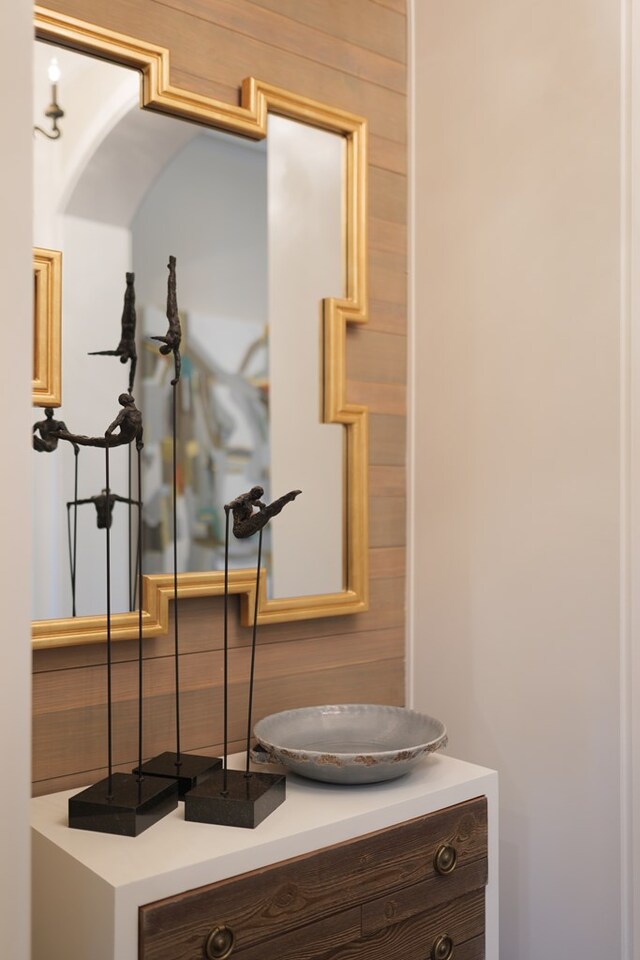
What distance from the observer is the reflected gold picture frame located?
1386mm

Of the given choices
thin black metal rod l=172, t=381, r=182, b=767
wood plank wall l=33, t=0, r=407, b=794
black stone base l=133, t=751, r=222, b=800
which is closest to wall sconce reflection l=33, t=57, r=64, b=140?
wood plank wall l=33, t=0, r=407, b=794

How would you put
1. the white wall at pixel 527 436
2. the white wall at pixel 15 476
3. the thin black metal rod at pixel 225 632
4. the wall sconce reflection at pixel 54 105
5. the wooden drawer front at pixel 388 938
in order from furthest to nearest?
the white wall at pixel 527 436 → the wall sconce reflection at pixel 54 105 → the thin black metal rod at pixel 225 632 → the wooden drawer front at pixel 388 938 → the white wall at pixel 15 476

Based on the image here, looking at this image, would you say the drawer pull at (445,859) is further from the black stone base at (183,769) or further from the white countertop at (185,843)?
the black stone base at (183,769)

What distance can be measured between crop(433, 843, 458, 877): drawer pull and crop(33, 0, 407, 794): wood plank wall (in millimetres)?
434

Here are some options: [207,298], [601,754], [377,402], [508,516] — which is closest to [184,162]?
[207,298]

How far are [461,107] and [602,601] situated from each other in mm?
1052

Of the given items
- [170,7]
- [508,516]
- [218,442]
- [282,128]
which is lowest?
[508,516]

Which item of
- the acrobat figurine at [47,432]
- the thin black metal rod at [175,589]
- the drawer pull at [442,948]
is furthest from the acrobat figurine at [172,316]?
the drawer pull at [442,948]

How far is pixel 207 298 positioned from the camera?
1615mm

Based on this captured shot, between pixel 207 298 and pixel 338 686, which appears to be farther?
pixel 338 686

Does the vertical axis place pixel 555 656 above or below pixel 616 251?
below

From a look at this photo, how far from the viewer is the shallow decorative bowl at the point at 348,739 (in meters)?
1.35

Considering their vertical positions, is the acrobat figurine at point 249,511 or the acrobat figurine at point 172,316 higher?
the acrobat figurine at point 172,316

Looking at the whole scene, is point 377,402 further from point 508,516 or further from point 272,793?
point 272,793
